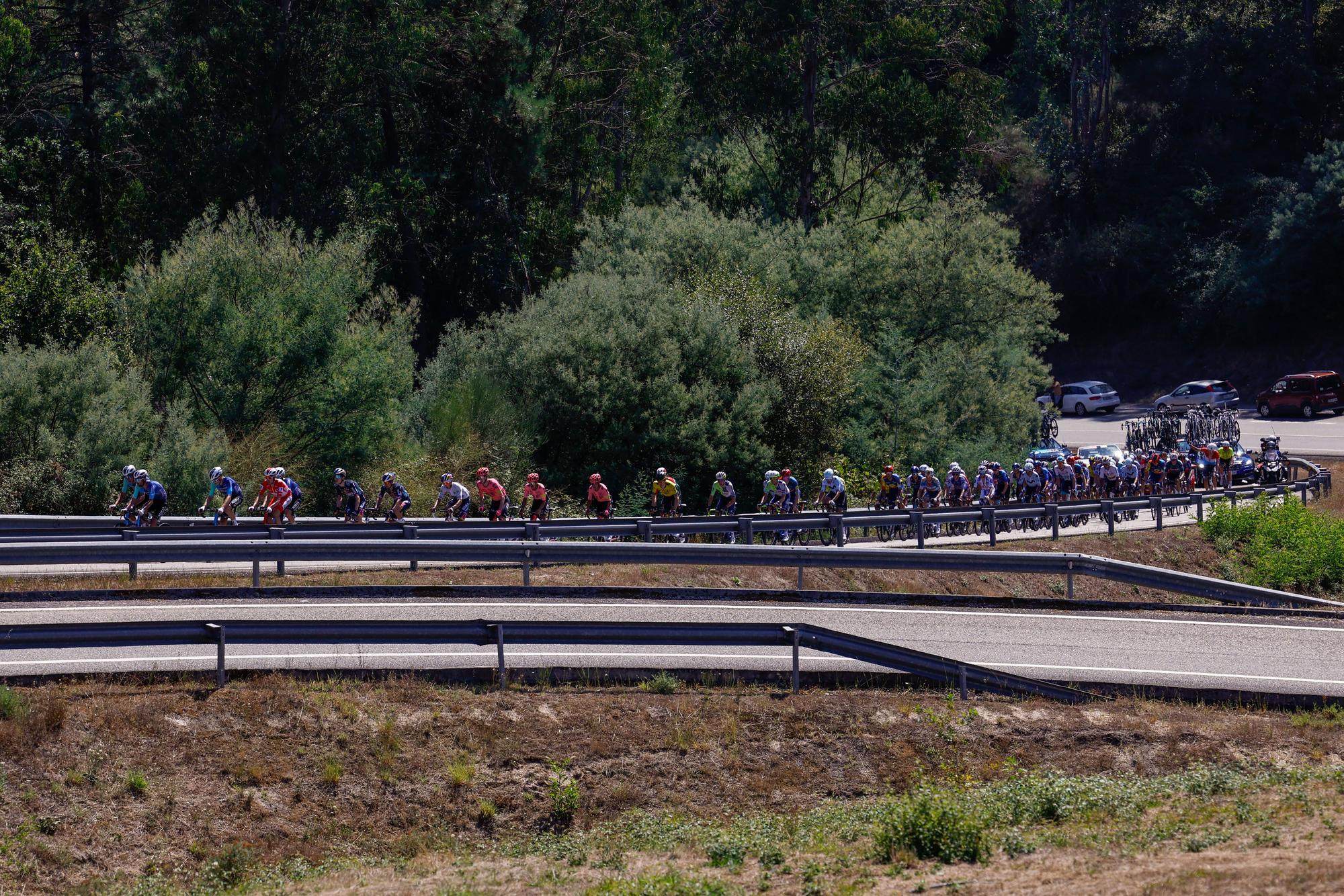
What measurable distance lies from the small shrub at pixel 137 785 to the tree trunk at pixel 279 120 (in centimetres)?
3205

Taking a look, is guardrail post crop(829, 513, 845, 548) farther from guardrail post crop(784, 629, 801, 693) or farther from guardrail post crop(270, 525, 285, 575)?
guardrail post crop(784, 629, 801, 693)

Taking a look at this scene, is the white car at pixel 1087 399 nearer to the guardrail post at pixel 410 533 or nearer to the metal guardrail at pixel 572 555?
the metal guardrail at pixel 572 555

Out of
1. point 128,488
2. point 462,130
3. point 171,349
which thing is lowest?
point 128,488

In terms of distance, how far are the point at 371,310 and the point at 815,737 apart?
25.3 m

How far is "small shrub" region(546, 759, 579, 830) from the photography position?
11281 mm

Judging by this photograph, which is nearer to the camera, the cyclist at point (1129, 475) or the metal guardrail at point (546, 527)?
the metal guardrail at point (546, 527)

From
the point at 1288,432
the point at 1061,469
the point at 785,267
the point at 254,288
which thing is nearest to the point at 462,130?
the point at 785,267

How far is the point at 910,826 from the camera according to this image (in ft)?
31.6

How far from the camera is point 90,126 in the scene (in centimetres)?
4003

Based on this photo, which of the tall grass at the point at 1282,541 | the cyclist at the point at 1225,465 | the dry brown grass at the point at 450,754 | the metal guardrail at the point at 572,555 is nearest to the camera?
the dry brown grass at the point at 450,754

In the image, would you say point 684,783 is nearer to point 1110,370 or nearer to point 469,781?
point 469,781

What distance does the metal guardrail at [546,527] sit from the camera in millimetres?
19641

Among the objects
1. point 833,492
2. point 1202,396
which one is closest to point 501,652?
point 833,492

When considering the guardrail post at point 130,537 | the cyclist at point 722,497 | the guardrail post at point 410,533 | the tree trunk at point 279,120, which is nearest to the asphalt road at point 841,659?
the guardrail post at point 130,537
